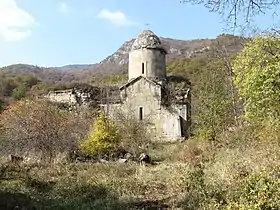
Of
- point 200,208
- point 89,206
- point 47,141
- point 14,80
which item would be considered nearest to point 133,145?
point 47,141

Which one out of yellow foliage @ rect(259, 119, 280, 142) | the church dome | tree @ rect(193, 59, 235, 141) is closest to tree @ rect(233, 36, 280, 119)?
yellow foliage @ rect(259, 119, 280, 142)

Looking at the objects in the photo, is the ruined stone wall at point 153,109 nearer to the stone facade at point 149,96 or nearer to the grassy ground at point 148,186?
the stone facade at point 149,96

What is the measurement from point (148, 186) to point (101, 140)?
9.67 metres

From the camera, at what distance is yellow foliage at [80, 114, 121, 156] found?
22.1 m

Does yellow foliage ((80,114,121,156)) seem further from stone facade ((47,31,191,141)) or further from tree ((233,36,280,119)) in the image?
stone facade ((47,31,191,141))

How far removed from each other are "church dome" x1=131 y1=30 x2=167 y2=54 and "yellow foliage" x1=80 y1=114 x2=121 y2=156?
57.7 ft

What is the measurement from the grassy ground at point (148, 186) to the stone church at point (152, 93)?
71.8ft

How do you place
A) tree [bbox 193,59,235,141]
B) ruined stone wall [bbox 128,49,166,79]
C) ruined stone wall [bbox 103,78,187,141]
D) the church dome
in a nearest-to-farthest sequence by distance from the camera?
1. tree [bbox 193,59,235,141]
2. ruined stone wall [bbox 103,78,187,141]
3. ruined stone wall [bbox 128,49,166,79]
4. the church dome

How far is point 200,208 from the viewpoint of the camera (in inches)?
373

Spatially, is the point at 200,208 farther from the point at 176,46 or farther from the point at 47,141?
the point at 176,46

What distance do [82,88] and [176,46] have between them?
48.0 m

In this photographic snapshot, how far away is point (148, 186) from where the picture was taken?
1317 cm

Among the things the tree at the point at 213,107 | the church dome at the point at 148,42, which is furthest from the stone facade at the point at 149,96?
the tree at the point at 213,107

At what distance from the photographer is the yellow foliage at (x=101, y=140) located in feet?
72.4
